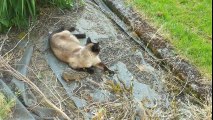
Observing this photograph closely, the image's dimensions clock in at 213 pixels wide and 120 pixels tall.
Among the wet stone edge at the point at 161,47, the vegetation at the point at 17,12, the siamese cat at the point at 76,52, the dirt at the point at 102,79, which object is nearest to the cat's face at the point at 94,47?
the siamese cat at the point at 76,52

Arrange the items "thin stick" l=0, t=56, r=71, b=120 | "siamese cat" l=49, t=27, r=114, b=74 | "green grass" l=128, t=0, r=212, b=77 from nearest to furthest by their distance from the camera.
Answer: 1. "thin stick" l=0, t=56, r=71, b=120
2. "siamese cat" l=49, t=27, r=114, b=74
3. "green grass" l=128, t=0, r=212, b=77

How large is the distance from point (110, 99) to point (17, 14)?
1.58 meters

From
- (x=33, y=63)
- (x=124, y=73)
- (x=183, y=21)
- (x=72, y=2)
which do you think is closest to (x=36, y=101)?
(x=33, y=63)

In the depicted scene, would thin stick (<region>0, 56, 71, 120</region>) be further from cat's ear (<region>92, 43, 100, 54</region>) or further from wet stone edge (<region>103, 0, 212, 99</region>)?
wet stone edge (<region>103, 0, 212, 99</region>)

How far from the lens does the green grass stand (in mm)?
5156

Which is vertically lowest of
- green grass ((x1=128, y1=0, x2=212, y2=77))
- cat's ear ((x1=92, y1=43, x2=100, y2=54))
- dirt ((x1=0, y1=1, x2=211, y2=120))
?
dirt ((x1=0, y1=1, x2=211, y2=120))

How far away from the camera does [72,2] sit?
584 cm

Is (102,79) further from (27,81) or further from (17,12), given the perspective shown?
(17,12)

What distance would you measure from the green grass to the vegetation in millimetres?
1286

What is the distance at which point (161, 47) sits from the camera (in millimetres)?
5297

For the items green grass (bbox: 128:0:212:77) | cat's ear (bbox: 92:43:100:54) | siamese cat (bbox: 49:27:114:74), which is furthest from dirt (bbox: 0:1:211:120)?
green grass (bbox: 128:0:212:77)

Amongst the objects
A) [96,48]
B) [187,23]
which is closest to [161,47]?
[187,23]

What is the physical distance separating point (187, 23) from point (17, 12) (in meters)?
1.97

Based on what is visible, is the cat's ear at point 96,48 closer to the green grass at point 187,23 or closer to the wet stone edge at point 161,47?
the wet stone edge at point 161,47
